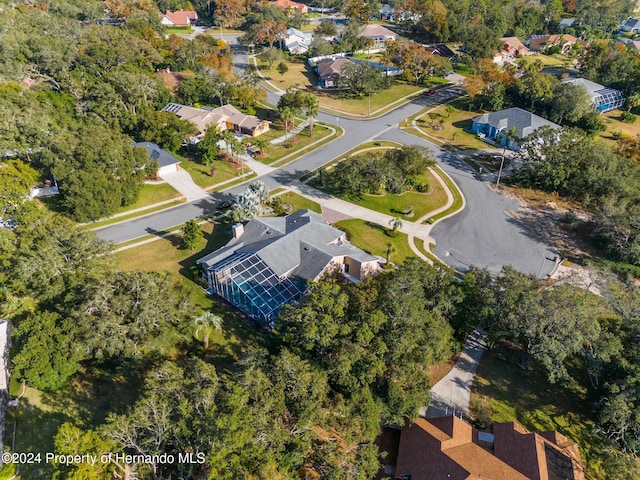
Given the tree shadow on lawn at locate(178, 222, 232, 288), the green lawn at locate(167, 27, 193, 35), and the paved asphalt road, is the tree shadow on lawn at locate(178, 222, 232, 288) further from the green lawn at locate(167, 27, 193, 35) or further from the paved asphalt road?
the green lawn at locate(167, 27, 193, 35)

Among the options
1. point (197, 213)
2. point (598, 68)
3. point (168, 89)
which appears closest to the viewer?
point (197, 213)

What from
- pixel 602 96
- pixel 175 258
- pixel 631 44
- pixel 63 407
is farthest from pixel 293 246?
pixel 631 44

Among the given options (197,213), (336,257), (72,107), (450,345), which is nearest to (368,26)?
(72,107)

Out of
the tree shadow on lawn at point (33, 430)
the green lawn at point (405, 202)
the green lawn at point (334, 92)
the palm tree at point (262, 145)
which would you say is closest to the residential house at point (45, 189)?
the palm tree at point (262, 145)

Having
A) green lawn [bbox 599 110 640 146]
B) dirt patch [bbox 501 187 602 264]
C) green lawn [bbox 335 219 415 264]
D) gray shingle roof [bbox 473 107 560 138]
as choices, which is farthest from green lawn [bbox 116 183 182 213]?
green lawn [bbox 599 110 640 146]

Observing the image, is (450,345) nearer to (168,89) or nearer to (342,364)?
(342,364)
